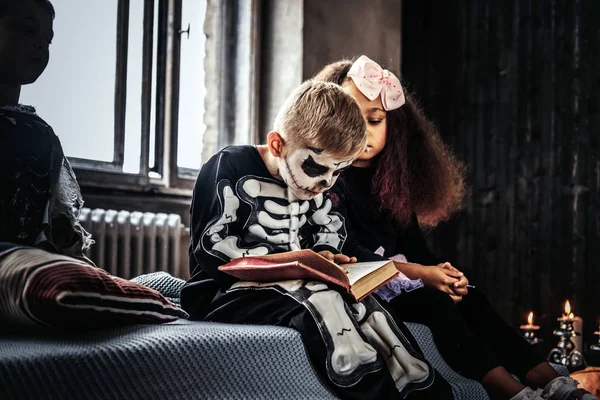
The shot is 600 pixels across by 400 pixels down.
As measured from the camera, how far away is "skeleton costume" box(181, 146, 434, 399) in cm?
155

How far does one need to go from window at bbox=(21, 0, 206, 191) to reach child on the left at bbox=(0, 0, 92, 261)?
806 mm

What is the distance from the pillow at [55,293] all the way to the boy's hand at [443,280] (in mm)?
999

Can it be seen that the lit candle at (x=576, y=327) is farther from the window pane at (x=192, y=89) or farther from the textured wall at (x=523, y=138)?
the window pane at (x=192, y=89)

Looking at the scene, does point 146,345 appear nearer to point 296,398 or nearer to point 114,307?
point 114,307

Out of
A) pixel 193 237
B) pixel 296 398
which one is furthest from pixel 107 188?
pixel 296 398

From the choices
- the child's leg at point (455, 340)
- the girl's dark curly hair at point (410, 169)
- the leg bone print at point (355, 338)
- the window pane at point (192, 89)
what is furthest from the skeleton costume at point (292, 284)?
the window pane at point (192, 89)

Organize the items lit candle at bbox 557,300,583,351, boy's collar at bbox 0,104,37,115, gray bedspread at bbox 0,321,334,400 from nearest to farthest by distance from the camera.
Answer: gray bedspread at bbox 0,321,334,400
boy's collar at bbox 0,104,37,115
lit candle at bbox 557,300,583,351

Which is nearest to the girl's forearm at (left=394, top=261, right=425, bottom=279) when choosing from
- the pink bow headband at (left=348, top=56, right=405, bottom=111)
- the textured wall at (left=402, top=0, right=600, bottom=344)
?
the pink bow headband at (left=348, top=56, right=405, bottom=111)

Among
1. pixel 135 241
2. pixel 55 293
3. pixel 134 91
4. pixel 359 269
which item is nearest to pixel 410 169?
pixel 359 269

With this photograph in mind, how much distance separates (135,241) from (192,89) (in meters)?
0.86

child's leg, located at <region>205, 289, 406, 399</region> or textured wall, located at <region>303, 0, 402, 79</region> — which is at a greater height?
textured wall, located at <region>303, 0, 402, 79</region>

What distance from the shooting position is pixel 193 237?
1.83 metres

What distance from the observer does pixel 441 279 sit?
2.14 meters

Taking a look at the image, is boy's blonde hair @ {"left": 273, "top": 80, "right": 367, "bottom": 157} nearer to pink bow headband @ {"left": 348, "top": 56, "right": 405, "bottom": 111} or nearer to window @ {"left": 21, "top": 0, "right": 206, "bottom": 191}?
pink bow headband @ {"left": 348, "top": 56, "right": 405, "bottom": 111}
